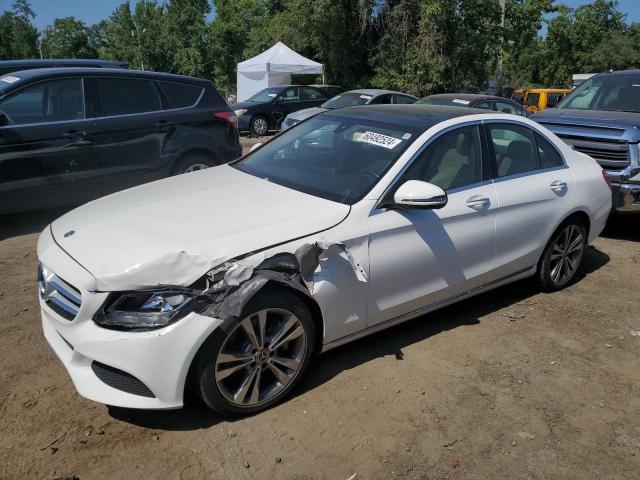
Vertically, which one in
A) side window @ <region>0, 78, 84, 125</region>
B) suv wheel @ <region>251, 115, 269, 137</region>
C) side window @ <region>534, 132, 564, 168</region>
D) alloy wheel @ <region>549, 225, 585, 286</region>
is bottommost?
suv wheel @ <region>251, 115, 269, 137</region>

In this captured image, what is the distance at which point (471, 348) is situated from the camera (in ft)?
13.1

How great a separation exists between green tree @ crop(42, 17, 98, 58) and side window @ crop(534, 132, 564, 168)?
6846cm

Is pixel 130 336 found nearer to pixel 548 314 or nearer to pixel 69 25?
pixel 548 314

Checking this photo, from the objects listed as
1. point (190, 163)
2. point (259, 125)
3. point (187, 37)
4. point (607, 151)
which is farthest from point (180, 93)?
point (187, 37)

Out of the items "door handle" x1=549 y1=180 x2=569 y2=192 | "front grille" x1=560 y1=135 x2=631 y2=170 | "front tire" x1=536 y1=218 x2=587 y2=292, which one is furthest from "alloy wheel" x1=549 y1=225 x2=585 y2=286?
"front grille" x1=560 y1=135 x2=631 y2=170

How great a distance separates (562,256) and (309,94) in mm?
14101

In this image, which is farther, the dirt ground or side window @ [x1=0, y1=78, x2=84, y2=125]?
side window @ [x1=0, y1=78, x2=84, y2=125]

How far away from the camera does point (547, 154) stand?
15.6 feet

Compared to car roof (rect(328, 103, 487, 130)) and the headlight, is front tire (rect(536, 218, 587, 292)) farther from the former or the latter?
the headlight

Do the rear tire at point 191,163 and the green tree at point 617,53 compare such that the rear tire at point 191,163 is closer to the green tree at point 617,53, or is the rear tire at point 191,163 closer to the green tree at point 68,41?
the green tree at point 617,53

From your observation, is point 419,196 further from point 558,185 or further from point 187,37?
point 187,37

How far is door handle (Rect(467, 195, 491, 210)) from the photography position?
13.0 feet

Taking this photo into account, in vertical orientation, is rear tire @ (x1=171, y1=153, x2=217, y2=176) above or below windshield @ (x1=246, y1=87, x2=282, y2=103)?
above

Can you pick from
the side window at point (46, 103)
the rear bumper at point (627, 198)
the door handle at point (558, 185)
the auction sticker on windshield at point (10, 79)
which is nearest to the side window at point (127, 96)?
the side window at point (46, 103)
